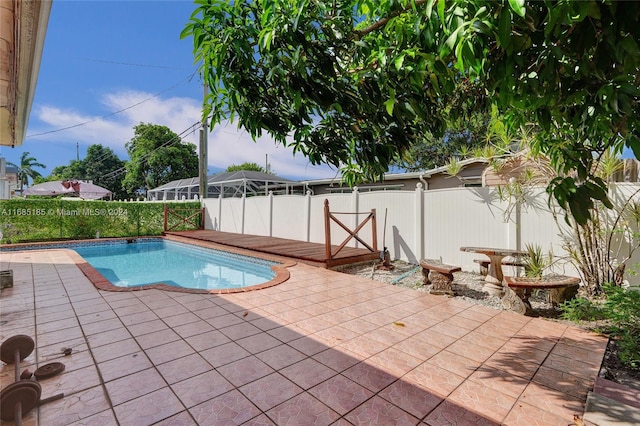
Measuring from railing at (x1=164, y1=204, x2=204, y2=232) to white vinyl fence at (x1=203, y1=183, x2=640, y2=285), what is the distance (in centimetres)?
667

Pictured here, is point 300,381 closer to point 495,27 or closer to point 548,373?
point 548,373

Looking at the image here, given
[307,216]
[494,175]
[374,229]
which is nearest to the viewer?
[494,175]

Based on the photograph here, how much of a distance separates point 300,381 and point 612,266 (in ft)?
16.5

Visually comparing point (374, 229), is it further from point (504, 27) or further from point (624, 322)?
point (504, 27)

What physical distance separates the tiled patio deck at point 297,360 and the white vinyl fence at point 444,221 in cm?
204

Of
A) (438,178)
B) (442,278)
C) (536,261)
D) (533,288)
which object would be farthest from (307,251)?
(438,178)

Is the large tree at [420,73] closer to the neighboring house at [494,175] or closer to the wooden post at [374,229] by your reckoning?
the neighboring house at [494,175]

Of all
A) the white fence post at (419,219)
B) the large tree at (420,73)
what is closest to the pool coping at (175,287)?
the white fence post at (419,219)

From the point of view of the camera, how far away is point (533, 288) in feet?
13.3

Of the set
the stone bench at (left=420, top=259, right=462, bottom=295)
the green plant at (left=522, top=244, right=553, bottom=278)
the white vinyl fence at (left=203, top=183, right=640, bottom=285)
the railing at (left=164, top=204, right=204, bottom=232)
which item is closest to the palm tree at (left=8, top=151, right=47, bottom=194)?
the railing at (left=164, top=204, right=204, bottom=232)

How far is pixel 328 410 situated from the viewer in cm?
221

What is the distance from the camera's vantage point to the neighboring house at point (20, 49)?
1.74 metres

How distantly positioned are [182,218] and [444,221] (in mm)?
12121

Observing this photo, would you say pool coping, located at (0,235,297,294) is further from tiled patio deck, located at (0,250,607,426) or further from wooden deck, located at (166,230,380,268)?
tiled patio deck, located at (0,250,607,426)
